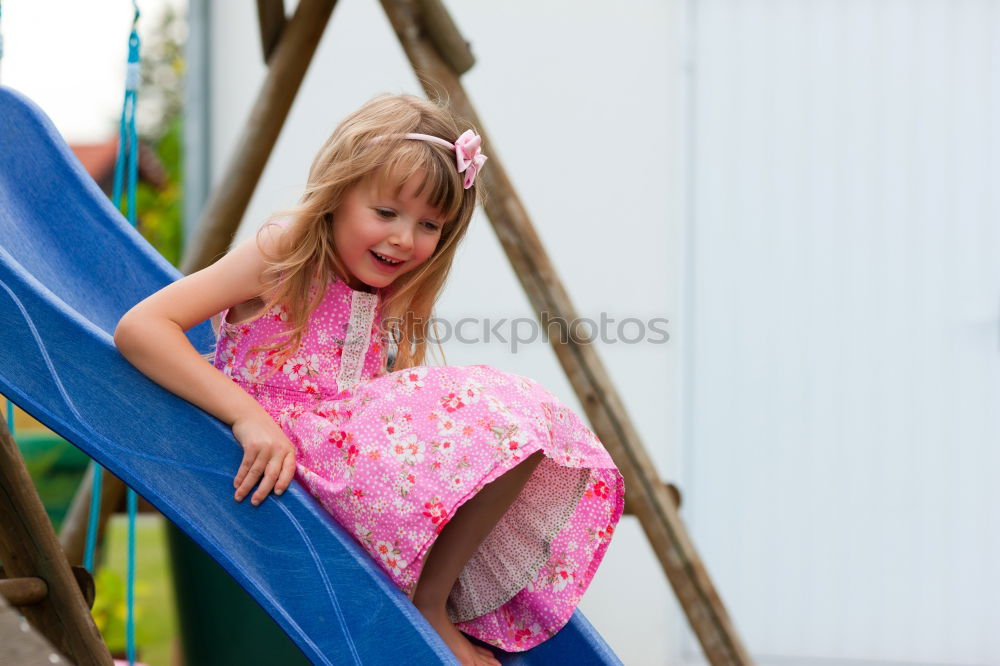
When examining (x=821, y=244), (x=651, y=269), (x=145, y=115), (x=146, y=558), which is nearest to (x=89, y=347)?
(x=651, y=269)

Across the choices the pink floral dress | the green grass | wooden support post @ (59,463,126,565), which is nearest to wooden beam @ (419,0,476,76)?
the pink floral dress

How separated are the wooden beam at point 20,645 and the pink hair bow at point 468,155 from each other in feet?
2.51

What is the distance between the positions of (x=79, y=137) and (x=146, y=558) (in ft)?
27.5

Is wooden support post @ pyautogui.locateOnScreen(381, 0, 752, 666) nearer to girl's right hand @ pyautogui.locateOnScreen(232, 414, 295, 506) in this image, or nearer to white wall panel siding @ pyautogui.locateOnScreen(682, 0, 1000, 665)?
girl's right hand @ pyautogui.locateOnScreen(232, 414, 295, 506)

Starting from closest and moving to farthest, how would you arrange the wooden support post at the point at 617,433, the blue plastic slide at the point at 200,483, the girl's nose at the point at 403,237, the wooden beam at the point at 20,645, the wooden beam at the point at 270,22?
the wooden beam at the point at 20,645
the blue plastic slide at the point at 200,483
the girl's nose at the point at 403,237
the wooden support post at the point at 617,433
the wooden beam at the point at 270,22

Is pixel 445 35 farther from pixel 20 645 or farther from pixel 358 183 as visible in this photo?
pixel 20 645

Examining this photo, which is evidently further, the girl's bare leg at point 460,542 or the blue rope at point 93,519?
the blue rope at point 93,519

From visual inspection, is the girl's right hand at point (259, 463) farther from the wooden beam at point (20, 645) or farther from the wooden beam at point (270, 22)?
the wooden beam at point (270, 22)

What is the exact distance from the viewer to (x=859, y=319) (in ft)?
8.76

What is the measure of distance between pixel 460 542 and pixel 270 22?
4.21 ft

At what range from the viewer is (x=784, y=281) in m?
2.70

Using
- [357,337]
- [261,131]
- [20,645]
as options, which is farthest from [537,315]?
[20,645]

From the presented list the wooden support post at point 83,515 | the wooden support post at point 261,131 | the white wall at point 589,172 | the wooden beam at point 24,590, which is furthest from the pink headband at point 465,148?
the white wall at point 589,172

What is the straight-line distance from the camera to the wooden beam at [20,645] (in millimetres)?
665
